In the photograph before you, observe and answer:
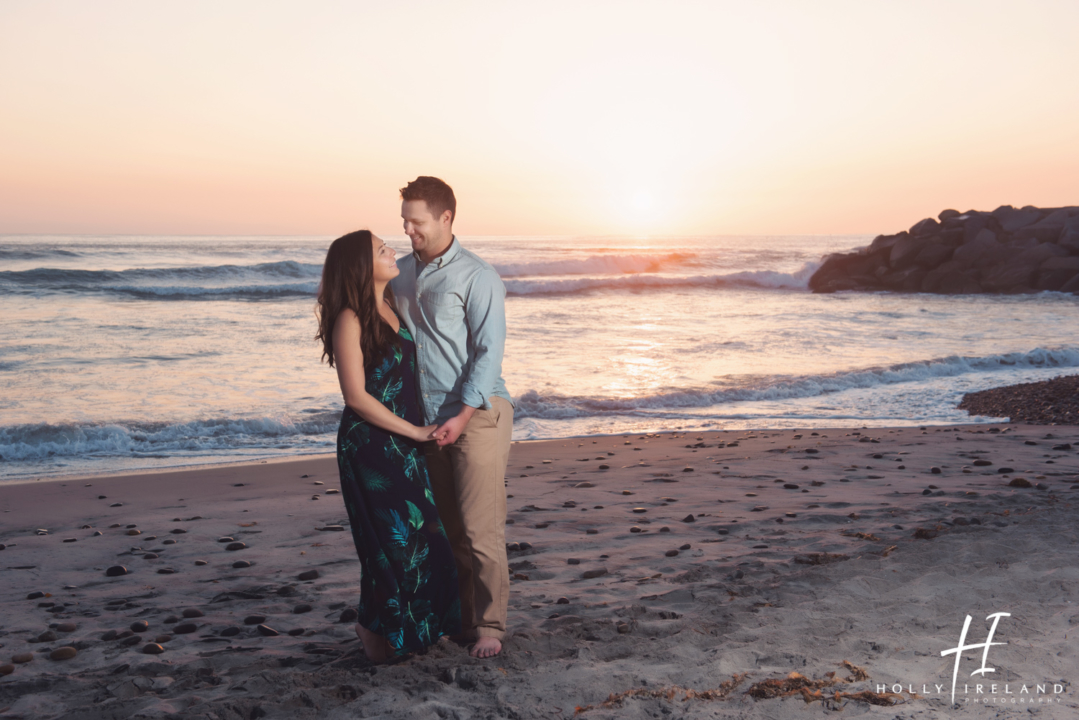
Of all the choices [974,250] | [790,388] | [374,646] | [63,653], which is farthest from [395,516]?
[974,250]

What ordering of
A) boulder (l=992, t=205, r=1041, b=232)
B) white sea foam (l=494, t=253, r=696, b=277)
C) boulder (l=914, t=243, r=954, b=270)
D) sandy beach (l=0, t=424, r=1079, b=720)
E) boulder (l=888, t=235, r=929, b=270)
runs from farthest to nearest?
1. white sea foam (l=494, t=253, r=696, b=277)
2. boulder (l=992, t=205, r=1041, b=232)
3. boulder (l=888, t=235, r=929, b=270)
4. boulder (l=914, t=243, r=954, b=270)
5. sandy beach (l=0, t=424, r=1079, b=720)

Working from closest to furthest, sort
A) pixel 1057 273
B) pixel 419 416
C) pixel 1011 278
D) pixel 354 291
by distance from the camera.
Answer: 1. pixel 354 291
2. pixel 419 416
3. pixel 1057 273
4. pixel 1011 278

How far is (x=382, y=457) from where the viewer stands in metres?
3.19

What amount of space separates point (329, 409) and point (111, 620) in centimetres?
661

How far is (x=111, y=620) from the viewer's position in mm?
3961

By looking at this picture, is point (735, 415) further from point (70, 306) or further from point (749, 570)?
point (70, 306)

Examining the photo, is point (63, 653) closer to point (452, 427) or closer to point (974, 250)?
point (452, 427)

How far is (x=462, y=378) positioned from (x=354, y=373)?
455 mm

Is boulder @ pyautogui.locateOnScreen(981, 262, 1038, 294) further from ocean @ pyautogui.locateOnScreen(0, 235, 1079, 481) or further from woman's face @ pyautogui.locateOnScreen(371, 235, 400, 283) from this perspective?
woman's face @ pyautogui.locateOnScreen(371, 235, 400, 283)

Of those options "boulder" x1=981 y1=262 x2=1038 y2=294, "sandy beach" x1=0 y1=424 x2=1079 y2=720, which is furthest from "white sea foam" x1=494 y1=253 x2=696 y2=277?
"sandy beach" x1=0 y1=424 x2=1079 y2=720

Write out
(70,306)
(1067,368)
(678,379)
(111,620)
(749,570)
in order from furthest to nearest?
(70,306) < (1067,368) < (678,379) < (749,570) < (111,620)

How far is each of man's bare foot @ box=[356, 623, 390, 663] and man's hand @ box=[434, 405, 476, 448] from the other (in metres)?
0.91

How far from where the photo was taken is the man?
124 inches

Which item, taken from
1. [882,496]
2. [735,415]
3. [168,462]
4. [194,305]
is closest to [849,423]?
[735,415]
